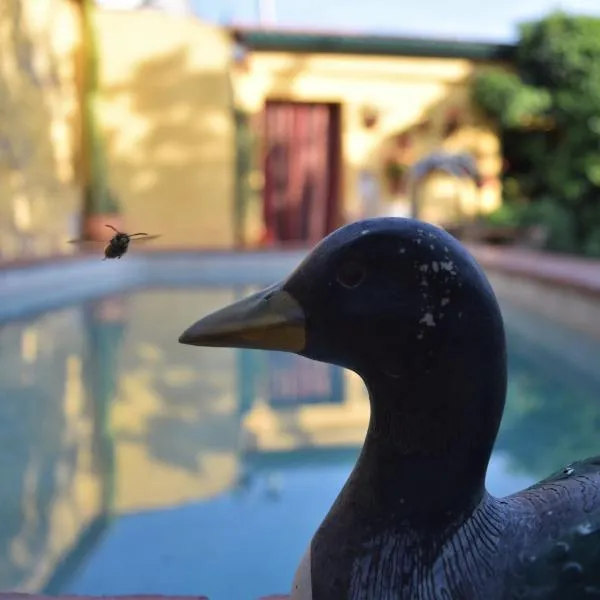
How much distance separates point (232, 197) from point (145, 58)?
214 centimetres

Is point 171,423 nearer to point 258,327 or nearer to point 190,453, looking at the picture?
point 190,453

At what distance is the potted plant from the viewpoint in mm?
9539

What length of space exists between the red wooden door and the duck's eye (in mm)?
9975

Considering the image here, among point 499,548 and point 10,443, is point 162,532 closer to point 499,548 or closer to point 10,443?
point 10,443

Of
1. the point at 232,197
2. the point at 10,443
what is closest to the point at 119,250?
the point at 10,443

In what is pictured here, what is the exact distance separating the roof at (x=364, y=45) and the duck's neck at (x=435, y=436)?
1002 cm

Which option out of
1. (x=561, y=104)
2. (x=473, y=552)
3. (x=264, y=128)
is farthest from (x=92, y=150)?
(x=473, y=552)

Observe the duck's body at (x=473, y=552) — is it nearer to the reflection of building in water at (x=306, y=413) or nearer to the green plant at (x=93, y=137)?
the reflection of building in water at (x=306, y=413)

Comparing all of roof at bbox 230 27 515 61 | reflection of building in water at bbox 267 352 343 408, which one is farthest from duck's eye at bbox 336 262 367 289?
roof at bbox 230 27 515 61

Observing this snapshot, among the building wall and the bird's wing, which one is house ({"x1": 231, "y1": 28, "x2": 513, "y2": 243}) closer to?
the building wall

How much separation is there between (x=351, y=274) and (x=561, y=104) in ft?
34.5

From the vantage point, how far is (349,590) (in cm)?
69

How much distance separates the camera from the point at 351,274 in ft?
2.26

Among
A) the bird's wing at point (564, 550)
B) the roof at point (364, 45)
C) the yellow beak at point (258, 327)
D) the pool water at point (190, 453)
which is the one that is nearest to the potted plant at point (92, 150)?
the roof at point (364, 45)
